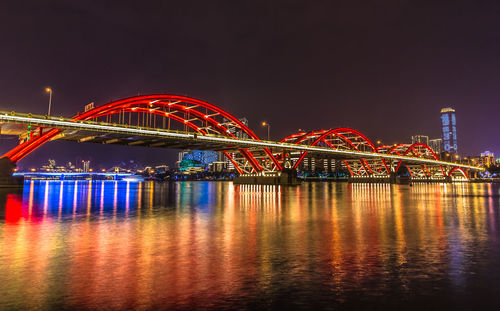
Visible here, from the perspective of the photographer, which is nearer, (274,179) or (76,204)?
(76,204)

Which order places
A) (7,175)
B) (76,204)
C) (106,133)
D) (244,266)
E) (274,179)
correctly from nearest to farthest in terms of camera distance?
(244,266), (76,204), (7,175), (106,133), (274,179)

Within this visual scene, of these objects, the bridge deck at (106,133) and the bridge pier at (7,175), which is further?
the bridge deck at (106,133)

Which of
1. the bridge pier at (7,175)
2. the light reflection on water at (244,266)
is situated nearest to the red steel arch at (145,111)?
the bridge pier at (7,175)

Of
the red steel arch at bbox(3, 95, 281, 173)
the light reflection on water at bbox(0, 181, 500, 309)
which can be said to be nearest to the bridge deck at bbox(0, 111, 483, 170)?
the red steel arch at bbox(3, 95, 281, 173)

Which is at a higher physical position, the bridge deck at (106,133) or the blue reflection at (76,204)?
the bridge deck at (106,133)

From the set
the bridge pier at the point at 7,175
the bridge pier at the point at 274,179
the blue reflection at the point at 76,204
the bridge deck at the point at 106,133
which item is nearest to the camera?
the blue reflection at the point at 76,204

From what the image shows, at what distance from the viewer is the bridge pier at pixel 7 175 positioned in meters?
43.7

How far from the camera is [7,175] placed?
4509 centimetres

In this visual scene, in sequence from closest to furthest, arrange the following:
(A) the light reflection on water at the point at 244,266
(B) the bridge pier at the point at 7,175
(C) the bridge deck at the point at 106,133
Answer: (A) the light reflection on water at the point at 244,266
(B) the bridge pier at the point at 7,175
(C) the bridge deck at the point at 106,133

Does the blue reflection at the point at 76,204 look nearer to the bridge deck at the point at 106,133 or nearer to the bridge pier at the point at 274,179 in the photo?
the bridge deck at the point at 106,133

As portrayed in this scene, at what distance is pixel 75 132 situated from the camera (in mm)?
51875

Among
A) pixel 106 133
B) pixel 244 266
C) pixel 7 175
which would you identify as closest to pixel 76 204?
pixel 244 266

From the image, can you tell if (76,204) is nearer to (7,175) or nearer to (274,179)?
(7,175)

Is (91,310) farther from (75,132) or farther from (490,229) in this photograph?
(75,132)
